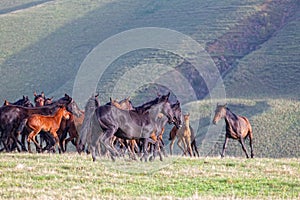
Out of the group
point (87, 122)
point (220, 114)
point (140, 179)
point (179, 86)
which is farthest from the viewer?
point (179, 86)

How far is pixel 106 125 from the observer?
63.6 ft

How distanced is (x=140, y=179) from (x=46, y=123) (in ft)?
21.5

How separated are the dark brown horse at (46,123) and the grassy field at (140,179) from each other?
1445 millimetres

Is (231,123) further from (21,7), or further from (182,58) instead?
(21,7)

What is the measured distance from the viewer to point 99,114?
19500mm

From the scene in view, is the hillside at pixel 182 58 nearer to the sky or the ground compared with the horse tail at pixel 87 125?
nearer to the sky

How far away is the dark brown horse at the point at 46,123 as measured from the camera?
22500mm

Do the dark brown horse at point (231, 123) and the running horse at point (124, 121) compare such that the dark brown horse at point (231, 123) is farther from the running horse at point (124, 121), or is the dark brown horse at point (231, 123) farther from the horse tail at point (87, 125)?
the horse tail at point (87, 125)

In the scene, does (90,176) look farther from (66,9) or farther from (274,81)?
(66,9)

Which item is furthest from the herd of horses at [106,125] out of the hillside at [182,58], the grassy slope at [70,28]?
the grassy slope at [70,28]

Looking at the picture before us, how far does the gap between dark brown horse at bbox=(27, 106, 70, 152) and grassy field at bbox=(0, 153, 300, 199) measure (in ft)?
4.74

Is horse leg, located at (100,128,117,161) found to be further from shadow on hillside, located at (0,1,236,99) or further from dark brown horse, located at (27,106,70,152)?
shadow on hillside, located at (0,1,236,99)

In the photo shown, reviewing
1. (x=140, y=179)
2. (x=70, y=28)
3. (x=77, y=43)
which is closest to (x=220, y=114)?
(x=140, y=179)

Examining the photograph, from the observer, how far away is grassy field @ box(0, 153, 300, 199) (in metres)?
15.3
